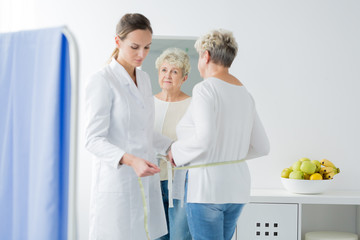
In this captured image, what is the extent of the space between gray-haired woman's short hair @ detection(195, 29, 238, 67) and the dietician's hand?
529 mm

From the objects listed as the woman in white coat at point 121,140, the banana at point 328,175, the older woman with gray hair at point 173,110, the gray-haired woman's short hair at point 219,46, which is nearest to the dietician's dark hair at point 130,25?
the woman in white coat at point 121,140

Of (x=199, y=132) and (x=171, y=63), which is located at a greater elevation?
(x=171, y=63)

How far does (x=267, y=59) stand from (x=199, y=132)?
150 cm

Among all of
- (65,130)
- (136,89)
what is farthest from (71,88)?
(136,89)

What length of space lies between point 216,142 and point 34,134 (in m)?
0.70

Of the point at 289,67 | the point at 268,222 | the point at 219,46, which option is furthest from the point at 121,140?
the point at 289,67

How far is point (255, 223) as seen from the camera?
2.57m

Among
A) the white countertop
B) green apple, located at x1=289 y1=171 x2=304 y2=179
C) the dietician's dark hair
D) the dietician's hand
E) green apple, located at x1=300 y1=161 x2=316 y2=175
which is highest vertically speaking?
the dietician's dark hair

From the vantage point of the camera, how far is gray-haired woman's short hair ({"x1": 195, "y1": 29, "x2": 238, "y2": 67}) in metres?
1.64

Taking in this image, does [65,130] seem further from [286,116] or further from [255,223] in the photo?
[286,116]

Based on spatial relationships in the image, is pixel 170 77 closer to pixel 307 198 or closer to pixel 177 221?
pixel 177 221

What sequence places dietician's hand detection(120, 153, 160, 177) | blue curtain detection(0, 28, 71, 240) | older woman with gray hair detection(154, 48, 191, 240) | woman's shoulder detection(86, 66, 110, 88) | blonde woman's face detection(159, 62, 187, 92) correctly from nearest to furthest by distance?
blue curtain detection(0, 28, 71, 240), dietician's hand detection(120, 153, 160, 177), woman's shoulder detection(86, 66, 110, 88), older woman with gray hair detection(154, 48, 191, 240), blonde woman's face detection(159, 62, 187, 92)

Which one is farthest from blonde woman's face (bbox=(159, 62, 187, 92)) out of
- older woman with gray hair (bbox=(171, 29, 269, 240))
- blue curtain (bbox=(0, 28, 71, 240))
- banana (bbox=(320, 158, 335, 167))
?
blue curtain (bbox=(0, 28, 71, 240))

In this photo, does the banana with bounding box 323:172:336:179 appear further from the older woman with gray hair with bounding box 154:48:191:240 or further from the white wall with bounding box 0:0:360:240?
the older woman with gray hair with bounding box 154:48:191:240
